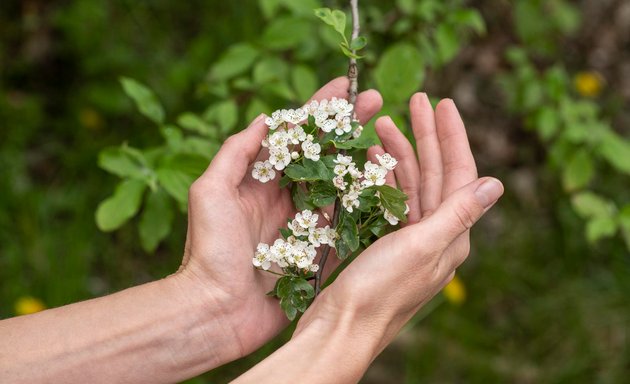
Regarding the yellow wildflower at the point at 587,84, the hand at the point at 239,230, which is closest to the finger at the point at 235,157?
the hand at the point at 239,230

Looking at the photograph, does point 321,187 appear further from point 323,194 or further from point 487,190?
point 487,190

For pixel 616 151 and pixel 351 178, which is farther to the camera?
pixel 616 151

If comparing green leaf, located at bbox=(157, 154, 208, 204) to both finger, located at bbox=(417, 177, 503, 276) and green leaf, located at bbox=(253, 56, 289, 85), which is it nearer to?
green leaf, located at bbox=(253, 56, 289, 85)

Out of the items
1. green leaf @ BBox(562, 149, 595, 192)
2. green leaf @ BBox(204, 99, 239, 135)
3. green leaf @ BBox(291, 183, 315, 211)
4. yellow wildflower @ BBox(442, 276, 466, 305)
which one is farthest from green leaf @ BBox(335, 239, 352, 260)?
yellow wildflower @ BBox(442, 276, 466, 305)

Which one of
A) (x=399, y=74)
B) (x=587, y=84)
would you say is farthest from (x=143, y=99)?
(x=587, y=84)

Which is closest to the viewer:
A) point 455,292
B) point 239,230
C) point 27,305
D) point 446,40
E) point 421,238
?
point 421,238

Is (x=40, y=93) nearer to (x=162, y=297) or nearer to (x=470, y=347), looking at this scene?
(x=162, y=297)

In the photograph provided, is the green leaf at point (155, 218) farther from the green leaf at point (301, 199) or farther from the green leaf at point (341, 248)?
the green leaf at point (341, 248)
